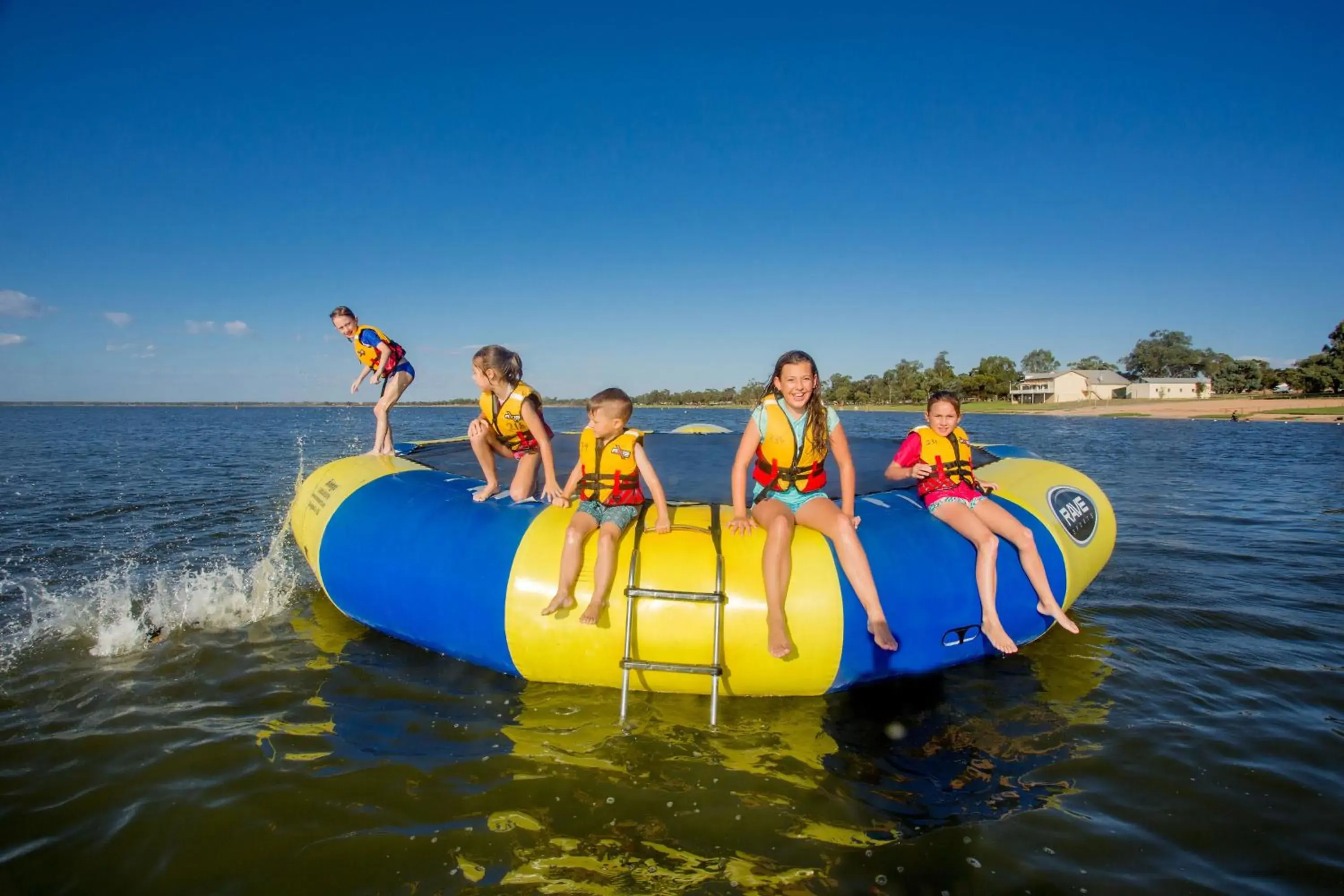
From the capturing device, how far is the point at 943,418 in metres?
4.43

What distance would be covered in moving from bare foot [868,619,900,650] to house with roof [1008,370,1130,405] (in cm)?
6921

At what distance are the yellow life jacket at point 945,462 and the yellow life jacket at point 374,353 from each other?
15.8 ft

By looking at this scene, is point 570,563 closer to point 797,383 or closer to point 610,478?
point 610,478

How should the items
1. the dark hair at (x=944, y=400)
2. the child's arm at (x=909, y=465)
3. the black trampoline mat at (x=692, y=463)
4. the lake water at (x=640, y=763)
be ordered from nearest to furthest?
the lake water at (x=640, y=763) < the child's arm at (x=909, y=465) < the dark hair at (x=944, y=400) < the black trampoline mat at (x=692, y=463)

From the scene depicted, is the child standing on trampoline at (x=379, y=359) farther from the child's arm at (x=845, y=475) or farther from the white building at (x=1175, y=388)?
the white building at (x=1175, y=388)

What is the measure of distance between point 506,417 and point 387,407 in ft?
6.55

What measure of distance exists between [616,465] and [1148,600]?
15.2 ft

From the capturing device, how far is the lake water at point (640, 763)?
257 cm

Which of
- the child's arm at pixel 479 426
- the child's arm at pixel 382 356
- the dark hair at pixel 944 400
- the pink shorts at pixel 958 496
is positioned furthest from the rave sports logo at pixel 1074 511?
the child's arm at pixel 382 356

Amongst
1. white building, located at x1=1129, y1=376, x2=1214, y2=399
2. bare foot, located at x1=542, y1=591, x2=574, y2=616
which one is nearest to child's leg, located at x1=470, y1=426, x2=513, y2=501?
bare foot, located at x1=542, y1=591, x2=574, y2=616

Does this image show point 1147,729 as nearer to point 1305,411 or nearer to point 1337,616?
point 1337,616

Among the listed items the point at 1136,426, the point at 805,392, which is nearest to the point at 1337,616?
the point at 805,392

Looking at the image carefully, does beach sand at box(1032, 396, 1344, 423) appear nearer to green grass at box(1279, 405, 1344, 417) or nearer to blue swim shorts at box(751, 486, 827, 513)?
green grass at box(1279, 405, 1344, 417)

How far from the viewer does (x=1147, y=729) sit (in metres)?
3.55
